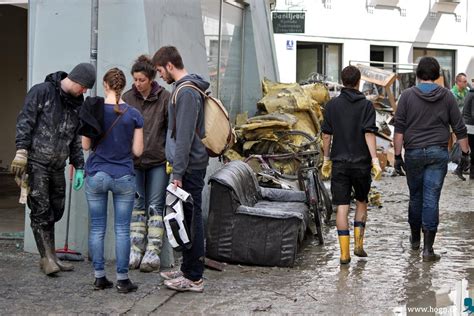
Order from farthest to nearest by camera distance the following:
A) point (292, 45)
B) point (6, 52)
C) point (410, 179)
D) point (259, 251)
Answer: point (292, 45) < point (6, 52) < point (410, 179) < point (259, 251)

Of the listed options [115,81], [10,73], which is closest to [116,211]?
[115,81]

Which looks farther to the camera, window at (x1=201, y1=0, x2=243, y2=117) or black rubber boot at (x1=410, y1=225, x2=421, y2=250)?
window at (x1=201, y1=0, x2=243, y2=117)

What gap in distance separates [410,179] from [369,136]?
82 cm

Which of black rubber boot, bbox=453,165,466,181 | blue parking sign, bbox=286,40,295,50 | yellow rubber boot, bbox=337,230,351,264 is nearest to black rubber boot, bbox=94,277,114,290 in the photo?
yellow rubber boot, bbox=337,230,351,264

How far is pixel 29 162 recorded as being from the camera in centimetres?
651

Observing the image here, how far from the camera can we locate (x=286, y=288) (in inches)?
252

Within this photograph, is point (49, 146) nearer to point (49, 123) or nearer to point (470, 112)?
point (49, 123)

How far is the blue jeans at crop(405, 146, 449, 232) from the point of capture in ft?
24.2

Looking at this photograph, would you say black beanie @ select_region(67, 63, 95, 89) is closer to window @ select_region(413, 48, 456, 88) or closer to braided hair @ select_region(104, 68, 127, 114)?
braided hair @ select_region(104, 68, 127, 114)

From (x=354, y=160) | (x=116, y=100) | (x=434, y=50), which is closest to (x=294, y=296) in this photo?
(x=354, y=160)

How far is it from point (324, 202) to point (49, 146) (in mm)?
3915

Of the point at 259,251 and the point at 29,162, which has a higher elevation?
the point at 29,162

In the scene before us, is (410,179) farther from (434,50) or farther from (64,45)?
(434,50)

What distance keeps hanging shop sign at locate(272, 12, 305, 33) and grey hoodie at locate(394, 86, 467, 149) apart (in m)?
9.78
